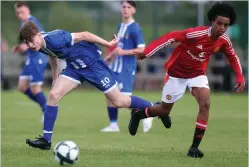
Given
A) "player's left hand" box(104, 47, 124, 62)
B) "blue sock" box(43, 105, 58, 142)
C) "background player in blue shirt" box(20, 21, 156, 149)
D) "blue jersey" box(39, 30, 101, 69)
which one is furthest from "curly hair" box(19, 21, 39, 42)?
"player's left hand" box(104, 47, 124, 62)

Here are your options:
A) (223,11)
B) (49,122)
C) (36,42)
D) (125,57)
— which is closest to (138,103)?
(49,122)

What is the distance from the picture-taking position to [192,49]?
31.5 feet

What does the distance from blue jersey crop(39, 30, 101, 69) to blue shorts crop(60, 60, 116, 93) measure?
0.06 m

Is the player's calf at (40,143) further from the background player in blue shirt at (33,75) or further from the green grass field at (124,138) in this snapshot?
the background player in blue shirt at (33,75)

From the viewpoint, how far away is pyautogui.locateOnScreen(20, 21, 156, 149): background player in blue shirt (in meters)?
9.61

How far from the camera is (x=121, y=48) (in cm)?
1323

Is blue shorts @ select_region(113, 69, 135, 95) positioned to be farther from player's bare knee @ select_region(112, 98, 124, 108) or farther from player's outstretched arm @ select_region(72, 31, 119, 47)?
player's outstretched arm @ select_region(72, 31, 119, 47)

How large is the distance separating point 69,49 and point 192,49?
1688 mm

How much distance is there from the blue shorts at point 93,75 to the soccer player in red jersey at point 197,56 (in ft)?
2.74

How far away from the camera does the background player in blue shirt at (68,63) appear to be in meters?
9.61

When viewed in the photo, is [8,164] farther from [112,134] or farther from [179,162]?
[112,134]

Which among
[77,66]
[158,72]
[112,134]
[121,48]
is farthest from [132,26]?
[158,72]

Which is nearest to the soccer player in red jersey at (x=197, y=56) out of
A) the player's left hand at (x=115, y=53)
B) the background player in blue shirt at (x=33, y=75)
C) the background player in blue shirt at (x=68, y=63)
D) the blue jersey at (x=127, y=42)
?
the background player in blue shirt at (x=68, y=63)

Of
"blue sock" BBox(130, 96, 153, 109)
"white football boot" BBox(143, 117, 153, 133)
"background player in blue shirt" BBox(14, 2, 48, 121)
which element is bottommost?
"white football boot" BBox(143, 117, 153, 133)
